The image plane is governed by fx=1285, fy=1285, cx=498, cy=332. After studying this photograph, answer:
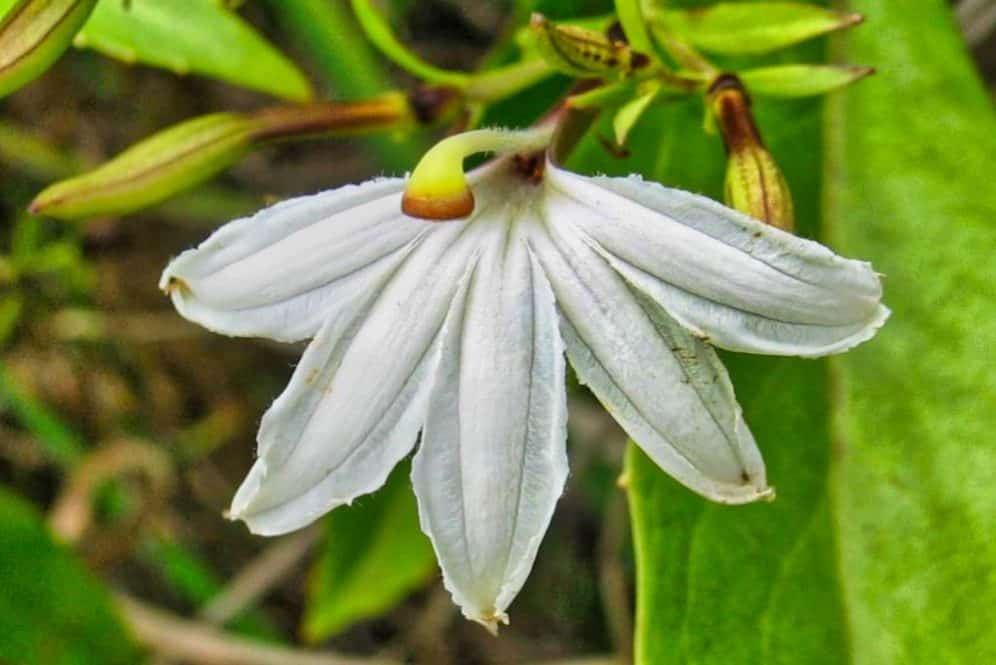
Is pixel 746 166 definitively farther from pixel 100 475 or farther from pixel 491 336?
pixel 100 475

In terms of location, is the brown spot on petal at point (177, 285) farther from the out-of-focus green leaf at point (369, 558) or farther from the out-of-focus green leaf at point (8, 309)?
the out-of-focus green leaf at point (8, 309)

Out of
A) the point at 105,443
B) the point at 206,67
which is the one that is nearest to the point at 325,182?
the point at 105,443

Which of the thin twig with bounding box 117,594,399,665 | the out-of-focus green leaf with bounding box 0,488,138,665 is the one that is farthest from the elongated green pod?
the thin twig with bounding box 117,594,399,665

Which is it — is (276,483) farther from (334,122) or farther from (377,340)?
(334,122)

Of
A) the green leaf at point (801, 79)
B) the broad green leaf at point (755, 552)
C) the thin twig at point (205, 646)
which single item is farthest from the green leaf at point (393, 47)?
the thin twig at point (205, 646)

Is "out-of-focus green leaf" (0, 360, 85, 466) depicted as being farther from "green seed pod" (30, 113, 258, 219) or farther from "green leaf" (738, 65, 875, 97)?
"green leaf" (738, 65, 875, 97)
